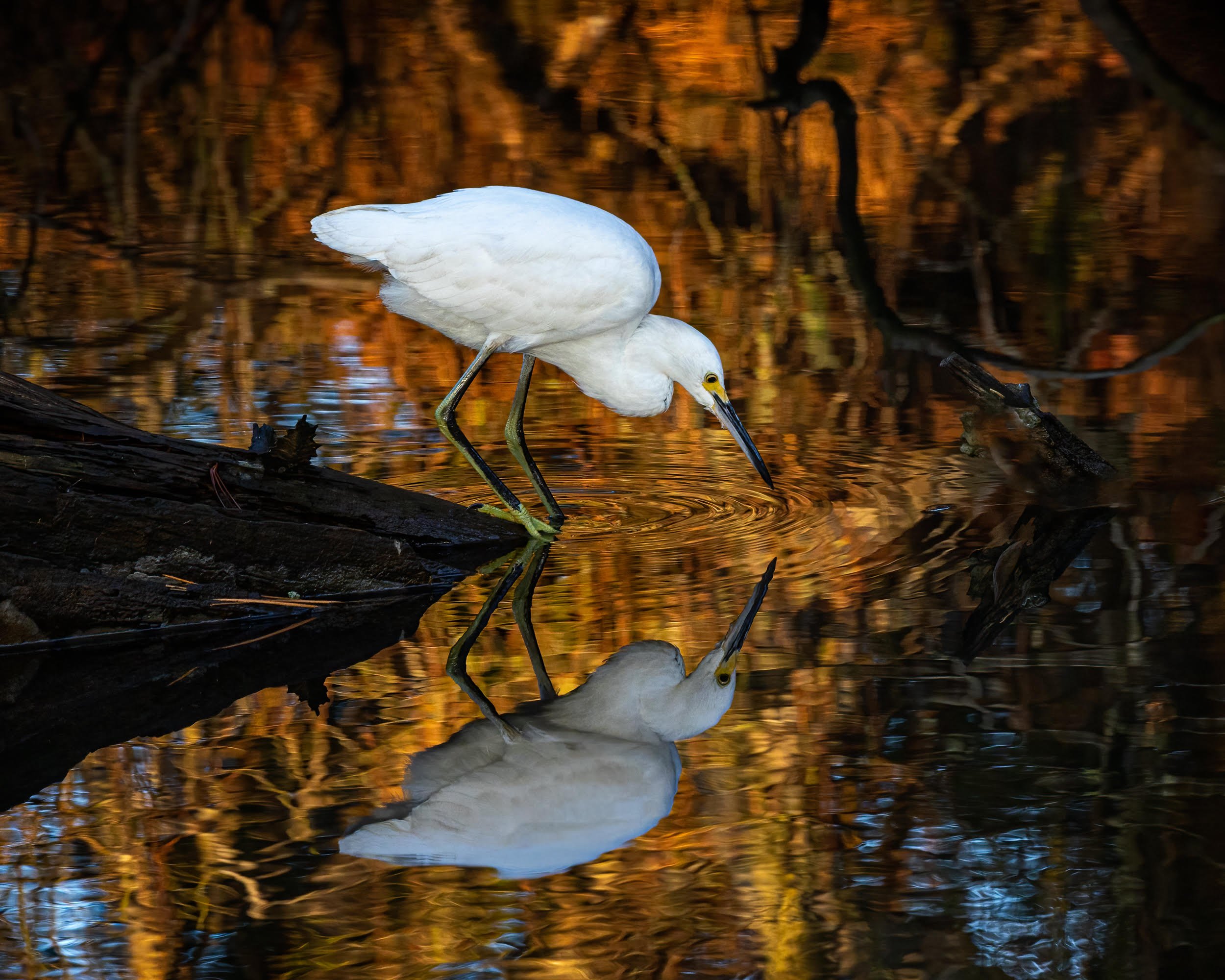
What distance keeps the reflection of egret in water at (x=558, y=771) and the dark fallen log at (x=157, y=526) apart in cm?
67

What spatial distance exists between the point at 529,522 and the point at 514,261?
0.93 metres

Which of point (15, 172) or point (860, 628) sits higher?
point (15, 172)

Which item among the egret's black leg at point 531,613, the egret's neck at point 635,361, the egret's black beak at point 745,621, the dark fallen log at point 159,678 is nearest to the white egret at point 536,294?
the egret's neck at point 635,361

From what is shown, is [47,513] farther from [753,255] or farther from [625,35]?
[625,35]

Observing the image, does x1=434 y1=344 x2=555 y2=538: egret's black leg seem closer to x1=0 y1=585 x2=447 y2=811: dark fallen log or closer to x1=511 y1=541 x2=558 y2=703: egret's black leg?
x1=511 y1=541 x2=558 y2=703: egret's black leg

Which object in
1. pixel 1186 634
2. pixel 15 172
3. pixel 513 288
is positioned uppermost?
pixel 15 172

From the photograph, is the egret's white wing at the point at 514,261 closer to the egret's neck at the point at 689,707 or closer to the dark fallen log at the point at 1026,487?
the dark fallen log at the point at 1026,487

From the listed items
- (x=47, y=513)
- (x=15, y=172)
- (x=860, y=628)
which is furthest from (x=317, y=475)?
(x=15, y=172)

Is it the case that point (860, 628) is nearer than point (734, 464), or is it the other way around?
point (860, 628)

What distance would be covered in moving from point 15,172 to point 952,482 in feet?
29.4

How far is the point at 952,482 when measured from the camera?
615 cm

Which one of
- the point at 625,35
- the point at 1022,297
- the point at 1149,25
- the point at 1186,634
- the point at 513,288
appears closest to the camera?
the point at 1186,634

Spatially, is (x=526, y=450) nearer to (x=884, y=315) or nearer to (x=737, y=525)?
(x=737, y=525)

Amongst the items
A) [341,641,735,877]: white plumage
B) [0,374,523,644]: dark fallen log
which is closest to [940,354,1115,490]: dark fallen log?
[341,641,735,877]: white plumage
